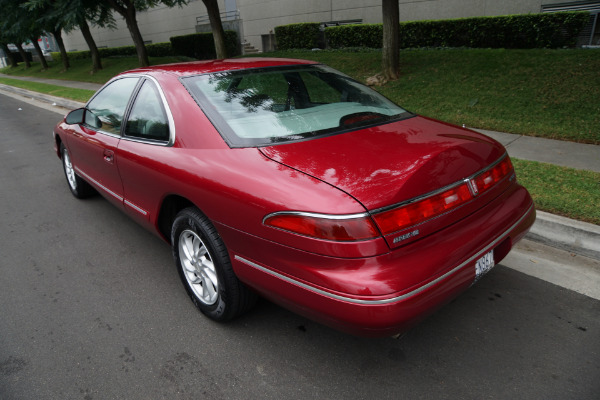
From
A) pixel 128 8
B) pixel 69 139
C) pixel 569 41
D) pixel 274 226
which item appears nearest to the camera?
pixel 274 226

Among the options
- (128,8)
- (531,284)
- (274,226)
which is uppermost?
(128,8)

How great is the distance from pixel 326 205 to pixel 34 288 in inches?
105

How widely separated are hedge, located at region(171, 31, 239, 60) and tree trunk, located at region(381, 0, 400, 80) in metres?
13.7

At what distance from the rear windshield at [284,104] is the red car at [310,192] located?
0.04 ft

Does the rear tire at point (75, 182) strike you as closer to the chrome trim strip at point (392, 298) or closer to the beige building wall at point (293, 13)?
the chrome trim strip at point (392, 298)

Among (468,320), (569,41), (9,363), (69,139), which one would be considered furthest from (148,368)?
(569,41)

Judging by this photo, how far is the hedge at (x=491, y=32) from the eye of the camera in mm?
11031

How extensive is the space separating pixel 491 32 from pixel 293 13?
35.9 feet

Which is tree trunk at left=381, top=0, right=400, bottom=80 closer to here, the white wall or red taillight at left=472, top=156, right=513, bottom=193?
red taillight at left=472, top=156, right=513, bottom=193

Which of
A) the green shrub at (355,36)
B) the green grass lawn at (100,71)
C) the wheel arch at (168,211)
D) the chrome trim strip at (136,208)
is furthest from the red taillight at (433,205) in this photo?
the green grass lawn at (100,71)

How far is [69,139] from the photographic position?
4.59 metres

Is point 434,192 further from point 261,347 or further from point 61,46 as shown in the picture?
point 61,46

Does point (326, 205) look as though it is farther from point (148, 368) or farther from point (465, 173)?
point (148, 368)

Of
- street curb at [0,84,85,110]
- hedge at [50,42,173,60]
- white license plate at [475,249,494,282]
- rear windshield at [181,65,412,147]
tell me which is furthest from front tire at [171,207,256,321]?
hedge at [50,42,173,60]
